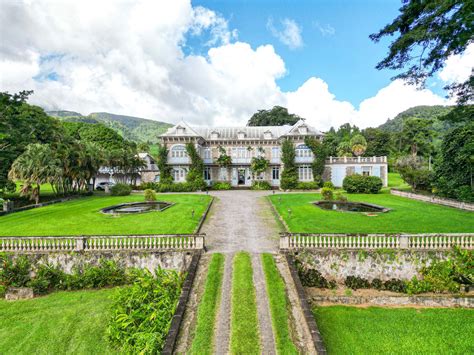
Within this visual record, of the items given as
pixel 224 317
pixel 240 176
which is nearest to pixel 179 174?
pixel 240 176

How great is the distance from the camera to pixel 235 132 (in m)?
40.4

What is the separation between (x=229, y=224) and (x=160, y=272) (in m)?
6.65

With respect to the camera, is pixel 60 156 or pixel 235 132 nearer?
pixel 60 156

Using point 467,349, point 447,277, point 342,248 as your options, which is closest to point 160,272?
point 342,248

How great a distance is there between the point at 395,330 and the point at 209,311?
5.84 meters

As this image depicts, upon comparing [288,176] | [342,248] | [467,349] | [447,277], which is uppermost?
[288,176]

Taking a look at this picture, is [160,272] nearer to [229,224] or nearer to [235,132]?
[229,224]

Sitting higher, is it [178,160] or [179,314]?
[178,160]

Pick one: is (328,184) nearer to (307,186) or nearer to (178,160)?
(307,186)

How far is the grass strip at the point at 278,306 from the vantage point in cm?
644

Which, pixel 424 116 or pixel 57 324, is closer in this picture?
pixel 57 324

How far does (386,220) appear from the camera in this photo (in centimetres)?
1633

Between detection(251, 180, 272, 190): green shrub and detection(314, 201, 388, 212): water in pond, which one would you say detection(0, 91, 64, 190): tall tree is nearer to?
detection(251, 180, 272, 190): green shrub

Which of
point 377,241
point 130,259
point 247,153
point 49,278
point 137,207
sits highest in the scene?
point 247,153
